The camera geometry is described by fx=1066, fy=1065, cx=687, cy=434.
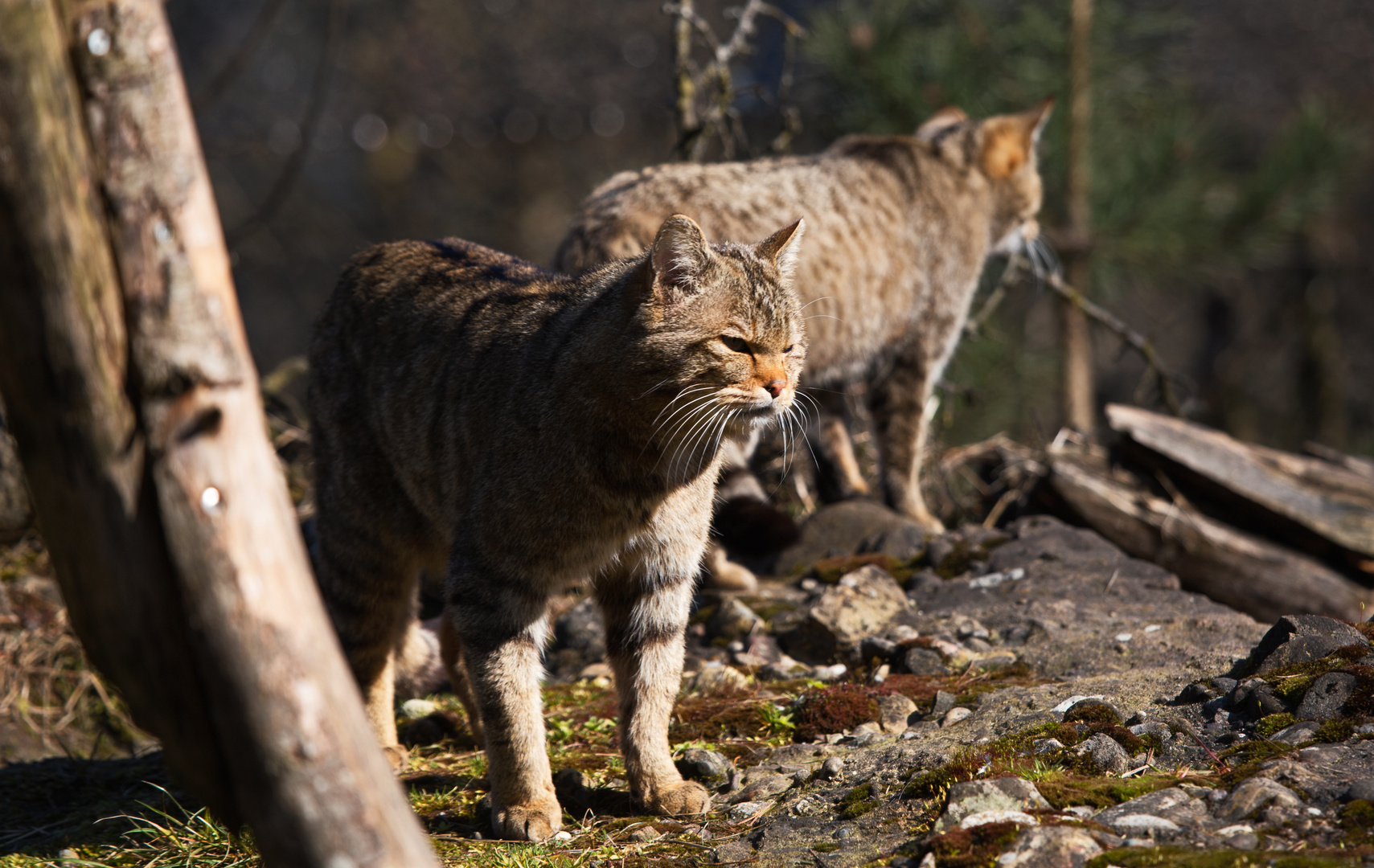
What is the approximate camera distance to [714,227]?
463 centimetres

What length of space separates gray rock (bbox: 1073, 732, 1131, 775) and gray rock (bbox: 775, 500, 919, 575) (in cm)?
235

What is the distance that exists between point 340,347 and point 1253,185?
670cm

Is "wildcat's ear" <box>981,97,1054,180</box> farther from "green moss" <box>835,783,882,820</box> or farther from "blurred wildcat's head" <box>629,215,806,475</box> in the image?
"green moss" <box>835,783,882,820</box>

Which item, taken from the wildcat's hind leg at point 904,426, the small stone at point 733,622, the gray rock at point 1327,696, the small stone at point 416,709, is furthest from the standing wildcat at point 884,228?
the gray rock at point 1327,696

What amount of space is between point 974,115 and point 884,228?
2171 mm

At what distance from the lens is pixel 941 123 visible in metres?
6.14

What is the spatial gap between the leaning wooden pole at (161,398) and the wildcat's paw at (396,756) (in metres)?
1.73

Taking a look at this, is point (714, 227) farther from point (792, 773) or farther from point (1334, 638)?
point (1334, 638)

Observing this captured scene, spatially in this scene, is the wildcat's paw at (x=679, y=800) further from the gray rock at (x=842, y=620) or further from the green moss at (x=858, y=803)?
the gray rock at (x=842, y=620)

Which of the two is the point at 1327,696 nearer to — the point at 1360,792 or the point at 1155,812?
the point at 1360,792

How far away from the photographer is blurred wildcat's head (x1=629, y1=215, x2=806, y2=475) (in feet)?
8.80

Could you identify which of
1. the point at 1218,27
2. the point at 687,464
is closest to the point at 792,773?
the point at 687,464

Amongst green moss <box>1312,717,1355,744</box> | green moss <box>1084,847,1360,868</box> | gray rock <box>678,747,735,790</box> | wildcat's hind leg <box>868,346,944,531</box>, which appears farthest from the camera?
wildcat's hind leg <box>868,346,944,531</box>

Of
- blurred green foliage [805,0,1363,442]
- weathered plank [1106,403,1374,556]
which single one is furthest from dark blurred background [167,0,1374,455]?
weathered plank [1106,403,1374,556]
